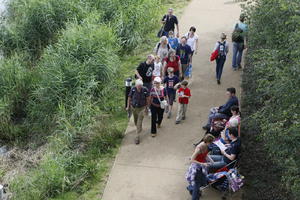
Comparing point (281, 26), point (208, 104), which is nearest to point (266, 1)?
point (281, 26)

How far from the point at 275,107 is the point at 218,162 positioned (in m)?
1.77

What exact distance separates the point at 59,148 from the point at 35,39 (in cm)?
587

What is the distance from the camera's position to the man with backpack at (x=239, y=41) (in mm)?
12620

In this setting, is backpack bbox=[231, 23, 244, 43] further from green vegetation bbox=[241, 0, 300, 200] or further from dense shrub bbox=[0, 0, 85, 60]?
dense shrub bbox=[0, 0, 85, 60]

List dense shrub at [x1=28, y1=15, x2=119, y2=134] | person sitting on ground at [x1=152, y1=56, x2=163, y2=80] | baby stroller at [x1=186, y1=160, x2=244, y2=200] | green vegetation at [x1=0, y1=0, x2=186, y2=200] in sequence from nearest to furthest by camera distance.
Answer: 1. baby stroller at [x1=186, y1=160, x2=244, y2=200]
2. green vegetation at [x1=0, y1=0, x2=186, y2=200]
3. person sitting on ground at [x1=152, y1=56, x2=163, y2=80]
4. dense shrub at [x1=28, y1=15, x2=119, y2=134]

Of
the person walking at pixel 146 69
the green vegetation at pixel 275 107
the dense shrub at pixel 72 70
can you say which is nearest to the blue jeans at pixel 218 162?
the green vegetation at pixel 275 107

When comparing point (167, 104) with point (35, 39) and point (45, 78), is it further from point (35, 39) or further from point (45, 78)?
point (35, 39)

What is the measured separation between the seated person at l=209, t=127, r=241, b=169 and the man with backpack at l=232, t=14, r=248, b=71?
165 inches

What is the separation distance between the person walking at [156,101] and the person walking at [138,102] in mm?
134

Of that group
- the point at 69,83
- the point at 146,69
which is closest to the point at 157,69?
the point at 146,69

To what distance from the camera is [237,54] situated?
13.9 meters

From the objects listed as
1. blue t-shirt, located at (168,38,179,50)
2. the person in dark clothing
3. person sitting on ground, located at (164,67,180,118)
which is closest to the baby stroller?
person sitting on ground, located at (164,67,180,118)

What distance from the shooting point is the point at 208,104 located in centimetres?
1221

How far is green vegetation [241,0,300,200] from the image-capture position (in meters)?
7.23
